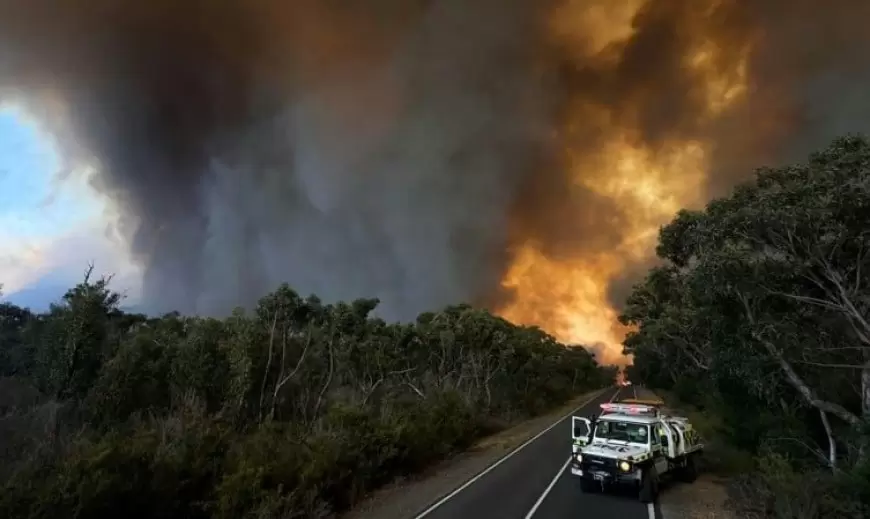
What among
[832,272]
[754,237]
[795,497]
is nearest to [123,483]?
[795,497]

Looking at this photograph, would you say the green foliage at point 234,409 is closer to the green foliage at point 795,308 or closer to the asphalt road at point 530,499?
the asphalt road at point 530,499

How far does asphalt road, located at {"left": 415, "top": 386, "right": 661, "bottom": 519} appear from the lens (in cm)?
1223

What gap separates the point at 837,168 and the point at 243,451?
14960mm

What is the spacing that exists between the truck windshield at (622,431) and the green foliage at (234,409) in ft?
22.6

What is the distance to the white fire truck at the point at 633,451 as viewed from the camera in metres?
13.6

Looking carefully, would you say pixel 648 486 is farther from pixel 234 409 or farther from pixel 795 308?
pixel 234 409

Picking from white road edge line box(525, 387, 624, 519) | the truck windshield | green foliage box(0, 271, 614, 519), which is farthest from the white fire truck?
green foliage box(0, 271, 614, 519)

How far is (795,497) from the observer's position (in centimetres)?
1064

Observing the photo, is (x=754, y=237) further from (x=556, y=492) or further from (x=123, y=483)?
(x=123, y=483)

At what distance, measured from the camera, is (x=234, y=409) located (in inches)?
917

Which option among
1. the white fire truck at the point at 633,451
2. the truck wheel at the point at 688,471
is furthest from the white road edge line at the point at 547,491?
the truck wheel at the point at 688,471

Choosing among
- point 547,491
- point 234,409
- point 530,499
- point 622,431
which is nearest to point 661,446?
point 622,431

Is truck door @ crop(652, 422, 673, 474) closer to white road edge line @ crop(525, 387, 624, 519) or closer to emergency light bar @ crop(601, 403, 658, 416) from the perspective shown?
emergency light bar @ crop(601, 403, 658, 416)

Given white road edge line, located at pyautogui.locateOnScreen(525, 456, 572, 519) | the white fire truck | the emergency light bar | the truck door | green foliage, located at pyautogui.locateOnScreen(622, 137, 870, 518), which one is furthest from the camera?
the emergency light bar
